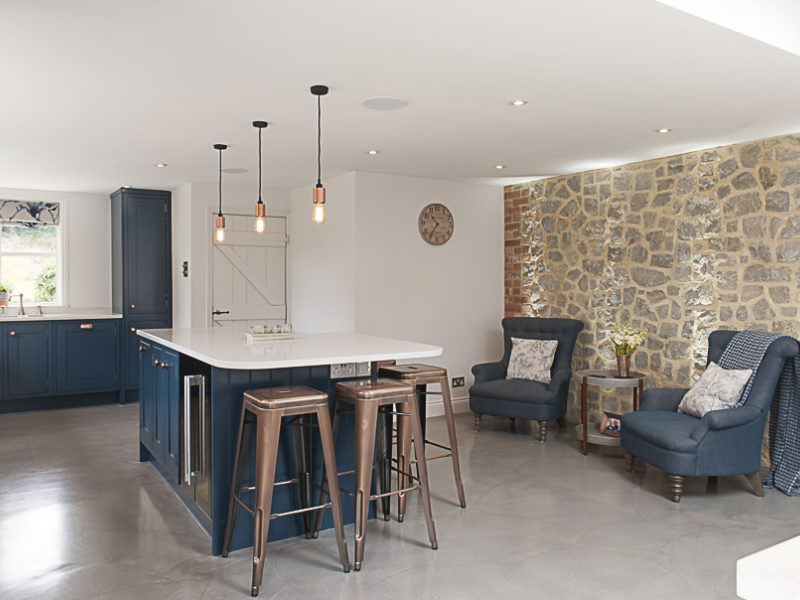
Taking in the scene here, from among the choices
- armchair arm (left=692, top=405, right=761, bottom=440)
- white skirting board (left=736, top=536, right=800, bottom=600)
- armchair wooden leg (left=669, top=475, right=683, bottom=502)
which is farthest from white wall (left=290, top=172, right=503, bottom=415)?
white skirting board (left=736, top=536, right=800, bottom=600)

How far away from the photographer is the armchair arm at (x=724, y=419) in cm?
375

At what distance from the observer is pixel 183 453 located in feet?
11.6

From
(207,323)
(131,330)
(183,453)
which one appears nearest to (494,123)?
(183,453)

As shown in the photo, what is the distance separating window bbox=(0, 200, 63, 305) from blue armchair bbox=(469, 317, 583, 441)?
5.07 meters

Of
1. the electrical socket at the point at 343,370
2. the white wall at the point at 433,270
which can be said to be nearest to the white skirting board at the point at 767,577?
the electrical socket at the point at 343,370

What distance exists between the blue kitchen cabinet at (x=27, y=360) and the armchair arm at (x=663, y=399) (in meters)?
5.98

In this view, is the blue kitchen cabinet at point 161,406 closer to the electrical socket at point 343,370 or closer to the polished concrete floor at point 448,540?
the polished concrete floor at point 448,540

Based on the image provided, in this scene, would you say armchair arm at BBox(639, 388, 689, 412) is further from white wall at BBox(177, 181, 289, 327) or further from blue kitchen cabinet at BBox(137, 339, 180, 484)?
white wall at BBox(177, 181, 289, 327)

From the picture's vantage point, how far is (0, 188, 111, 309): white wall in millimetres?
7285

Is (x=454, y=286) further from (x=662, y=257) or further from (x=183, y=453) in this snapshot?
(x=183, y=453)

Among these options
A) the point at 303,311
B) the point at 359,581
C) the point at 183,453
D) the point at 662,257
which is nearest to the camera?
the point at 359,581

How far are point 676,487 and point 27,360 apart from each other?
20.7 feet

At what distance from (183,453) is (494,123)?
2.78m

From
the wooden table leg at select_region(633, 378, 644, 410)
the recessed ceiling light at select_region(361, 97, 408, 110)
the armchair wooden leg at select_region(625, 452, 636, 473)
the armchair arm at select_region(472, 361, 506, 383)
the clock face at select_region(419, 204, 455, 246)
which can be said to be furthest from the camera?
the clock face at select_region(419, 204, 455, 246)
